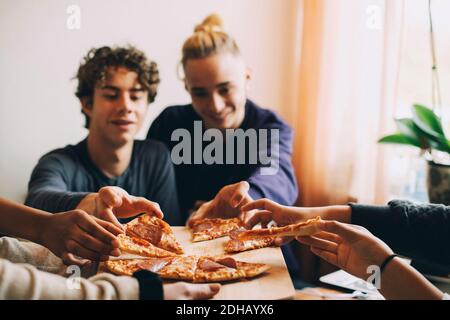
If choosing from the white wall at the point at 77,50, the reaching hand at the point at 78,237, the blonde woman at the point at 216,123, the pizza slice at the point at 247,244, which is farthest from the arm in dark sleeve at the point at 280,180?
the reaching hand at the point at 78,237

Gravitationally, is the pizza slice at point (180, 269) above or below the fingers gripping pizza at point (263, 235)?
below

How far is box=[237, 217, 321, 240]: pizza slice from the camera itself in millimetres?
1093

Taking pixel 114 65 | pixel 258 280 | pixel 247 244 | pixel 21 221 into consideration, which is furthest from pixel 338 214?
pixel 114 65

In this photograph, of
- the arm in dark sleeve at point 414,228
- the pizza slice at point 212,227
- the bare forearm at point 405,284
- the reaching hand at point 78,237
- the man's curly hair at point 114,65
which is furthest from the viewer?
the man's curly hair at point 114,65

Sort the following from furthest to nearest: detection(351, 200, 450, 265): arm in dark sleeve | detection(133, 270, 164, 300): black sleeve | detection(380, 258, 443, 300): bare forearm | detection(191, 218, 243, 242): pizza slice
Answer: detection(191, 218, 243, 242): pizza slice → detection(351, 200, 450, 265): arm in dark sleeve → detection(380, 258, 443, 300): bare forearm → detection(133, 270, 164, 300): black sleeve

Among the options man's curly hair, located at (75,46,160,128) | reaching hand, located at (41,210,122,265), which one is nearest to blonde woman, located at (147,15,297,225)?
man's curly hair, located at (75,46,160,128)

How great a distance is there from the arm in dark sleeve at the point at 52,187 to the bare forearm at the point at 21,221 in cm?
31

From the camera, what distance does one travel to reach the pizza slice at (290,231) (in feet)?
3.59

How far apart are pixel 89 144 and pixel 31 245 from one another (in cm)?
83

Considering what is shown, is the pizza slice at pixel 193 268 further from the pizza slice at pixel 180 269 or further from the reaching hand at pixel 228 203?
the reaching hand at pixel 228 203

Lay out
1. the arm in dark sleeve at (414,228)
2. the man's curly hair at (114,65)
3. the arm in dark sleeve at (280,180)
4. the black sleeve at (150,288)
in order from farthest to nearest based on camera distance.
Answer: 1. the man's curly hair at (114,65)
2. the arm in dark sleeve at (280,180)
3. the arm in dark sleeve at (414,228)
4. the black sleeve at (150,288)

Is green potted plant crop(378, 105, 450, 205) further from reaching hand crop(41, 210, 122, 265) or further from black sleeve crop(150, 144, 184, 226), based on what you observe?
reaching hand crop(41, 210, 122, 265)

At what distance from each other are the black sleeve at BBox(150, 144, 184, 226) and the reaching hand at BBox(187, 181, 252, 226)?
408 millimetres

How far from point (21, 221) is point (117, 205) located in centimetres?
22
